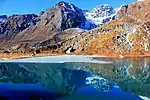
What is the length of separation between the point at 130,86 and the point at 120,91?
478 centimetres

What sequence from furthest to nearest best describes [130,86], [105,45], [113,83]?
1. [105,45]
2. [113,83]
3. [130,86]

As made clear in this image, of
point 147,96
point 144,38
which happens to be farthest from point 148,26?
point 147,96

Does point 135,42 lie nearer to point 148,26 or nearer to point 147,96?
point 148,26

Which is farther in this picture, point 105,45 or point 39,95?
point 105,45

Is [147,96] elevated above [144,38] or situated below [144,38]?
below

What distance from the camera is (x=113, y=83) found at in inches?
1938

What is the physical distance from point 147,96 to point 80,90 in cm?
991

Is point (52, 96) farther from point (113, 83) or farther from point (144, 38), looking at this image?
point (144, 38)

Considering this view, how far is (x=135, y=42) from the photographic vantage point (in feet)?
580

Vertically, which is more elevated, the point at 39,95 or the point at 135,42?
the point at 135,42

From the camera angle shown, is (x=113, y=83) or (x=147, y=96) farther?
(x=113, y=83)

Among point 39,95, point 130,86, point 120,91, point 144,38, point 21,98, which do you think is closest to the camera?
point 21,98

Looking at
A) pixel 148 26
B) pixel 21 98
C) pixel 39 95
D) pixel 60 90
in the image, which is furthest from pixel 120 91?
pixel 148 26

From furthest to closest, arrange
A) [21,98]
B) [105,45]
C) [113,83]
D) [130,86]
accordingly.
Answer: [105,45] < [113,83] < [130,86] < [21,98]
